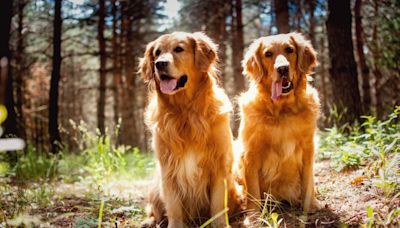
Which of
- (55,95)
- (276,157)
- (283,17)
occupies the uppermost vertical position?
(283,17)

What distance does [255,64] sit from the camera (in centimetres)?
357

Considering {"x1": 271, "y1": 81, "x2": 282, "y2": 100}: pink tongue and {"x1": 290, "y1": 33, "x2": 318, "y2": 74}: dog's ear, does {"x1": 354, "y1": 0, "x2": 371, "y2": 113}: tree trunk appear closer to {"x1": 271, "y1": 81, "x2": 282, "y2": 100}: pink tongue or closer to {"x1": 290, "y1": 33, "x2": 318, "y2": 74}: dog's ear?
{"x1": 290, "y1": 33, "x2": 318, "y2": 74}: dog's ear

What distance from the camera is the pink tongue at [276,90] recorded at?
3340 mm

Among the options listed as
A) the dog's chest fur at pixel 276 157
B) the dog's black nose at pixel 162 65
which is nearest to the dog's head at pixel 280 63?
the dog's chest fur at pixel 276 157

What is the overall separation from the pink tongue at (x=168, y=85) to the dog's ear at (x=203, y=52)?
11.6 inches

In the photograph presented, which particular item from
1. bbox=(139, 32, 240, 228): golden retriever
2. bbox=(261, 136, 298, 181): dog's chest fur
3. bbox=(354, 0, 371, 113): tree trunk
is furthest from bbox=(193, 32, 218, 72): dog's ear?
bbox=(354, 0, 371, 113): tree trunk

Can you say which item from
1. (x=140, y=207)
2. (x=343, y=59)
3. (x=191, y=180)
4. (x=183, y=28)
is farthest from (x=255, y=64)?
(x=183, y=28)

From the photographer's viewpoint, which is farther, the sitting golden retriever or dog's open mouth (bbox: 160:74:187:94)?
the sitting golden retriever

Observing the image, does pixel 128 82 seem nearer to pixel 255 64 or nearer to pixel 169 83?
pixel 255 64

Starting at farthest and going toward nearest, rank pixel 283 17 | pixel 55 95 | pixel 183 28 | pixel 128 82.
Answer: pixel 183 28, pixel 128 82, pixel 55 95, pixel 283 17

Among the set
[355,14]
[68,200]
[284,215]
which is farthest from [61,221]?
[355,14]

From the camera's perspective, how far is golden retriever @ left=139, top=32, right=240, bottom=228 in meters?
3.07

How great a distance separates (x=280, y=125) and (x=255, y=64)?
685mm

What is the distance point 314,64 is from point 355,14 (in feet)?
29.5
